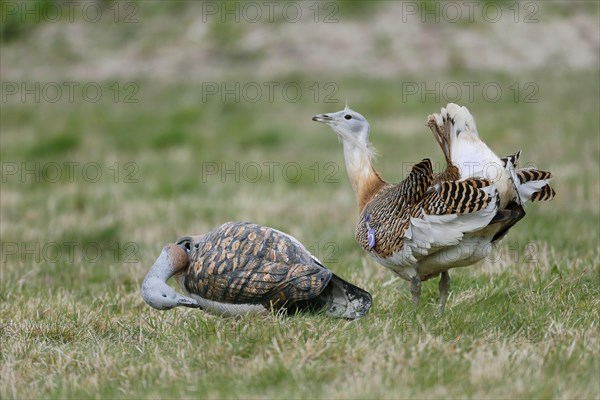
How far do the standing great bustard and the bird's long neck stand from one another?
162 mm

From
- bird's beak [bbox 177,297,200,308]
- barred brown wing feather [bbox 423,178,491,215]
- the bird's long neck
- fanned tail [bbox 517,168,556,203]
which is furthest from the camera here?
the bird's long neck

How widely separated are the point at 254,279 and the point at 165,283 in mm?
475

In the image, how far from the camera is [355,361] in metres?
4.13

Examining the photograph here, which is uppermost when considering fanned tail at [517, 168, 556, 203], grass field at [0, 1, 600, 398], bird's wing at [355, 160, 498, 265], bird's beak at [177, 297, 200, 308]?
fanned tail at [517, 168, 556, 203]

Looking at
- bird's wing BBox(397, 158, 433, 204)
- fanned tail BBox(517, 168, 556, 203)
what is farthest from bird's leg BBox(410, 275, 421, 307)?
fanned tail BBox(517, 168, 556, 203)

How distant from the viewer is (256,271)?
4.95 meters

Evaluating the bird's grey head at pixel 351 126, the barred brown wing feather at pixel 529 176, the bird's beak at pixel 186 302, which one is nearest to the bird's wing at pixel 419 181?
the barred brown wing feather at pixel 529 176

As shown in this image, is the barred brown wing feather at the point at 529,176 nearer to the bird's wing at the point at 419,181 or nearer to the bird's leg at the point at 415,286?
the bird's wing at the point at 419,181

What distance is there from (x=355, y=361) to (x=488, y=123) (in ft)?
31.0

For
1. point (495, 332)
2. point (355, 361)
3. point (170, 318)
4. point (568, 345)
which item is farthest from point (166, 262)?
point (568, 345)

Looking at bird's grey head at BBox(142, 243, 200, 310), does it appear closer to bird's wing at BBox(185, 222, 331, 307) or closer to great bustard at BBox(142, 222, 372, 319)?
great bustard at BBox(142, 222, 372, 319)

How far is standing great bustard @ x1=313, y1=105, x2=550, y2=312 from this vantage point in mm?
4645

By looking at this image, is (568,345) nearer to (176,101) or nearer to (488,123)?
(488,123)

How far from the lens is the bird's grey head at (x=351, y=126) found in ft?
18.8
